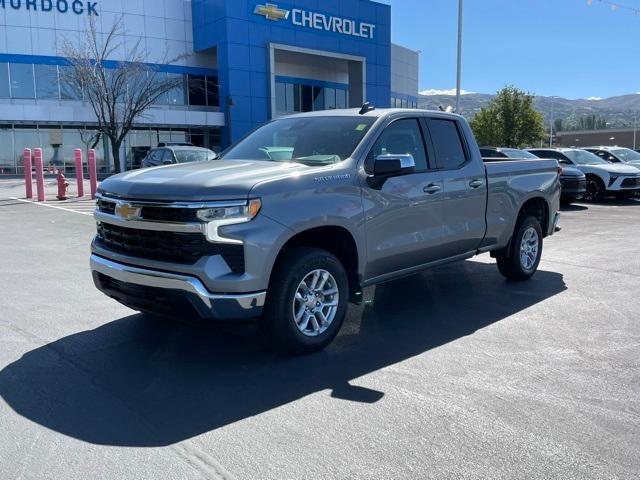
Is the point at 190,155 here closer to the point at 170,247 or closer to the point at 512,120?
the point at 170,247

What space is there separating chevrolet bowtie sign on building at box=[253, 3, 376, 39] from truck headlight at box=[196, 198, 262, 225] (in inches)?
1501

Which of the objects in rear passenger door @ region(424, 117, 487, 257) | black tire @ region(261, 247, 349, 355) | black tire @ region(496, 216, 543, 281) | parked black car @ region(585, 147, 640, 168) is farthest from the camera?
parked black car @ region(585, 147, 640, 168)

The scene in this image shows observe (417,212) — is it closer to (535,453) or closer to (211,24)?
(535,453)

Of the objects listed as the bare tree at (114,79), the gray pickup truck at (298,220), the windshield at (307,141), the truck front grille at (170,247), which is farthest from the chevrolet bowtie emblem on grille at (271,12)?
the truck front grille at (170,247)

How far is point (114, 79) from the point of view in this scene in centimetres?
3425

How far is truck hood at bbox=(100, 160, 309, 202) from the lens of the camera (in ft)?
13.8

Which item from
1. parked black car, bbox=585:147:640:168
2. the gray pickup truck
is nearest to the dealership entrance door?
parked black car, bbox=585:147:640:168

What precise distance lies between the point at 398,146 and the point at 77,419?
3576 mm

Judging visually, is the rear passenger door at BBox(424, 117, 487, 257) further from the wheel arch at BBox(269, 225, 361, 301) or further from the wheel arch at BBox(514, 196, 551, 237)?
the wheel arch at BBox(269, 225, 361, 301)

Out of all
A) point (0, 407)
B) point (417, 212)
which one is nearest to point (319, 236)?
point (417, 212)

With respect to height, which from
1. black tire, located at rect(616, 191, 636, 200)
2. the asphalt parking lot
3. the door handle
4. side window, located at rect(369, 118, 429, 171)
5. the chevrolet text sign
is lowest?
the asphalt parking lot

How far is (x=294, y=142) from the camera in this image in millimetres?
5602

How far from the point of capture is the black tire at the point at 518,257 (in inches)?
284

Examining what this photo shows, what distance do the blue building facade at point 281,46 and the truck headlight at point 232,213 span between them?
36750 mm
